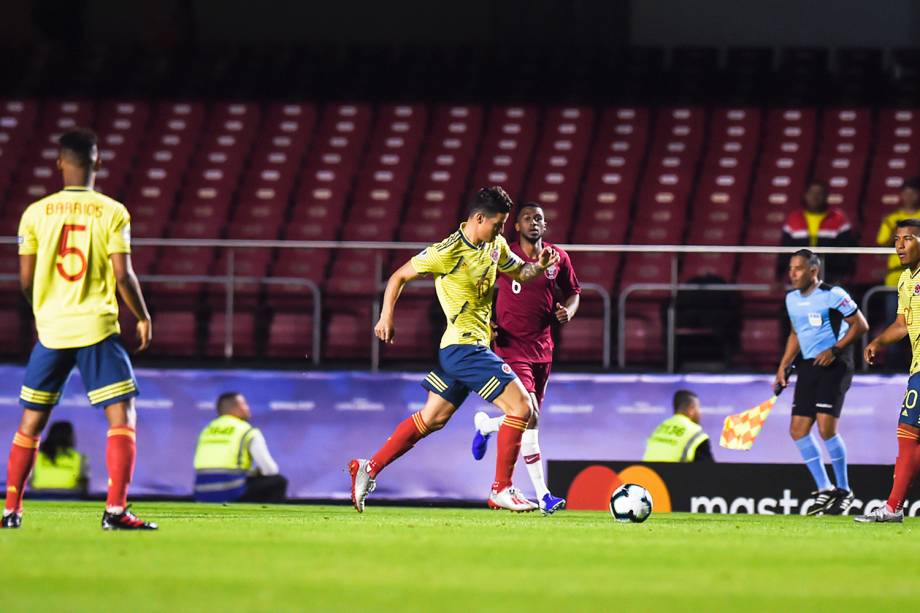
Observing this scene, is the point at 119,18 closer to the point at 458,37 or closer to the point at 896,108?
the point at 458,37

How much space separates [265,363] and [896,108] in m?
9.55

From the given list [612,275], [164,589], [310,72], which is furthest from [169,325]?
[164,589]

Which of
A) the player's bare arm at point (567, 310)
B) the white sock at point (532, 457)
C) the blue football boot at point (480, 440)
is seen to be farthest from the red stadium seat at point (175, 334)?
the player's bare arm at point (567, 310)

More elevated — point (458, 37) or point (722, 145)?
point (458, 37)

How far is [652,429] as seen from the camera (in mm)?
14242

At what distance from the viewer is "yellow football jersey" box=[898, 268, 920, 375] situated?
10336mm

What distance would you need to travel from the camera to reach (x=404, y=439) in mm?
10312

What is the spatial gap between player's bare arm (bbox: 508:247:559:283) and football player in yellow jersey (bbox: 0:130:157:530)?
2.78 metres

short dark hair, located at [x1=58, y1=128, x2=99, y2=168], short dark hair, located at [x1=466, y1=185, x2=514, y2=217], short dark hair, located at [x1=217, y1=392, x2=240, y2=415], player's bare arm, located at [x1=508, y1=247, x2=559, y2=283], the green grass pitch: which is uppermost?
short dark hair, located at [x1=466, y1=185, x2=514, y2=217]

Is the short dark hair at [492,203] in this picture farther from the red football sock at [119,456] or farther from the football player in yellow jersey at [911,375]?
the red football sock at [119,456]

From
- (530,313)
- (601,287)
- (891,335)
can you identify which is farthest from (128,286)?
(601,287)

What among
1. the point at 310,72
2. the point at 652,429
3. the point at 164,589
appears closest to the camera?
the point at 164,589

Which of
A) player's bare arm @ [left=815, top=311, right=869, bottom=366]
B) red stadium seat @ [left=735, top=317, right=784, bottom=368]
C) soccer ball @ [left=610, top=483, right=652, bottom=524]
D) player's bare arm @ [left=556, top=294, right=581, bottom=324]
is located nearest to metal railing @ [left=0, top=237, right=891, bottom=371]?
red stadium seat @ [left=735, top=317, right=784, bottom=368]

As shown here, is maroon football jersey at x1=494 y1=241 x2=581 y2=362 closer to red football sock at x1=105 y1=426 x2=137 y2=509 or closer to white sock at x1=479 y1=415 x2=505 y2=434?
white sock at x1=479 y1=415 x2=505 y2=434
